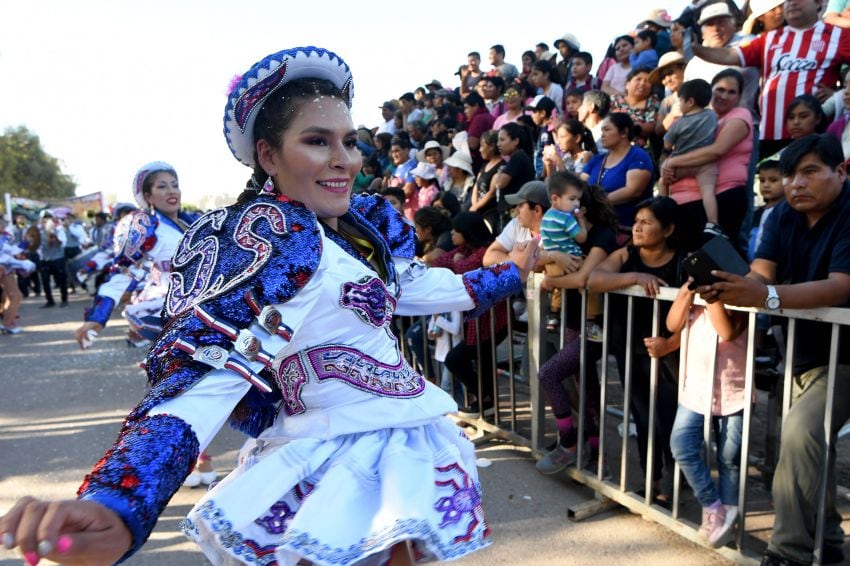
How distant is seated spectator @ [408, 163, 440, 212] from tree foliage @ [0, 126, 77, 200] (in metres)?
54.1

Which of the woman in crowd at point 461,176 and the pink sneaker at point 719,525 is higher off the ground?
the woman in crowd at point 461,176

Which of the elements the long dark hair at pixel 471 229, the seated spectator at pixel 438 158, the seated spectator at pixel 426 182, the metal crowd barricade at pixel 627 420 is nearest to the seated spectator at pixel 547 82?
the seated spectator at pixel 438 158

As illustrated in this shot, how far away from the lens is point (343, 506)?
1531 millimetres

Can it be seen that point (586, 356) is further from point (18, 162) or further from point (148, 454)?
point (18, 162)

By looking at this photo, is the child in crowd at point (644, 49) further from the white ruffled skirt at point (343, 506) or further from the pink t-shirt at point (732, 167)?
the white ruffled skirt at point (343, 506)

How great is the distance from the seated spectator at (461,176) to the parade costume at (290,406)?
5.76 meters

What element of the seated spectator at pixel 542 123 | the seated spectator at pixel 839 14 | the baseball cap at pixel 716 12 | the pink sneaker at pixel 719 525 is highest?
the baseball cap at pixel 716 12

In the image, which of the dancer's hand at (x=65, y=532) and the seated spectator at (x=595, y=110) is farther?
the seated spectator at (x=595, y=110)

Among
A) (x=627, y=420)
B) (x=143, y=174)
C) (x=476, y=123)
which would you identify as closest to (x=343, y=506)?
(x=627, y=420)

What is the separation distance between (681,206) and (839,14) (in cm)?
263

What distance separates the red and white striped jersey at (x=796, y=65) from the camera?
480 centimetres

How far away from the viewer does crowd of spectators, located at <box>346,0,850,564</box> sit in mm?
2764

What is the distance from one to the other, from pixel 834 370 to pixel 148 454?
8.09 feet

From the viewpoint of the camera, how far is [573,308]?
13.4 ft
